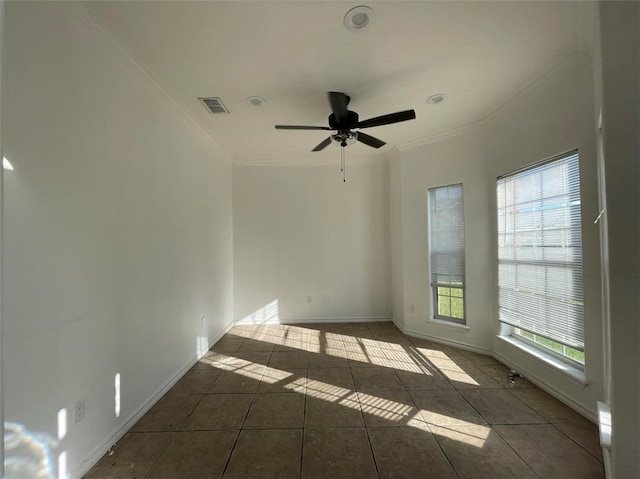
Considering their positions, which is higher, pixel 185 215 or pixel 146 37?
pixel 146 37

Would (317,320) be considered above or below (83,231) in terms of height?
below

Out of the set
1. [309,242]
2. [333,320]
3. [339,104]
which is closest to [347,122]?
[339,104]

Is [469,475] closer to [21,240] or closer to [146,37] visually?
[21,240]

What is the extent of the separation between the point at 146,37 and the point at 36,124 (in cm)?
101

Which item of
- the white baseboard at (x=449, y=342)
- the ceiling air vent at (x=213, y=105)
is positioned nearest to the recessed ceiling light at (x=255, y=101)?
the ceiling air vent at (x=213, y=105)

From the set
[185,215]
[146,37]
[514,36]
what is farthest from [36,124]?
[514,36]

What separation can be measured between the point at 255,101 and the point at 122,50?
1116 mm

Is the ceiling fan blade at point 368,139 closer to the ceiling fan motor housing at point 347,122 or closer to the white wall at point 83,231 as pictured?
the ceiling fan motor housing at point 347,122

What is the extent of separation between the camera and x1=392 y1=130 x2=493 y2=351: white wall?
135 inches

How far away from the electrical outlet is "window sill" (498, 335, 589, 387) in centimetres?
368

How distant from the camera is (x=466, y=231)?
11.7ft

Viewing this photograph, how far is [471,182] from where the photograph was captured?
3.52m

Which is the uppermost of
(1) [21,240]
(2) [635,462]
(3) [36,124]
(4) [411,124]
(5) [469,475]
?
(4) [411,124]

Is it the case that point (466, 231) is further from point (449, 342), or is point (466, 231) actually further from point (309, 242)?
point (309, 242)
